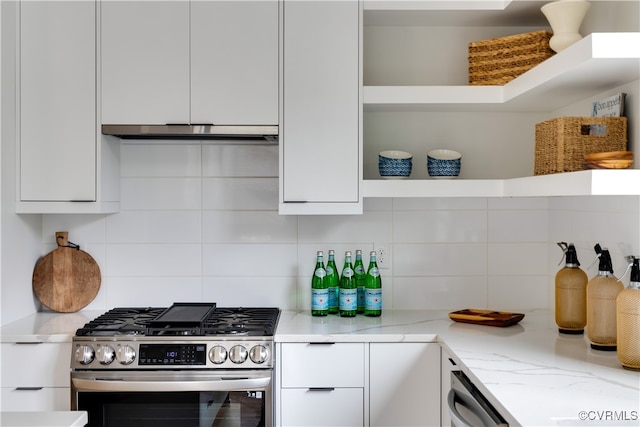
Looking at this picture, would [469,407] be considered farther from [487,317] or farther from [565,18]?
[565,18]

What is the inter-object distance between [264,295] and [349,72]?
1160 millimetres

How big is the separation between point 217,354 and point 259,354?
167mm

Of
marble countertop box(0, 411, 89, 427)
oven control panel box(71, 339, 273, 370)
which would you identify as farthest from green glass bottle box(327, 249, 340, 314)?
marble countertop box(0, 411, 89, 427)

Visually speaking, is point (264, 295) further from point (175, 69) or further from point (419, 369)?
point (175, 69)

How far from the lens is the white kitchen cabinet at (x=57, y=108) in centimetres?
277

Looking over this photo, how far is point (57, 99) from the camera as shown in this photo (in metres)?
2.78

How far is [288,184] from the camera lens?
276 cm

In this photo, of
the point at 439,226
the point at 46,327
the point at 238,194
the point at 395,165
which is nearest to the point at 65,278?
the point at 46,327

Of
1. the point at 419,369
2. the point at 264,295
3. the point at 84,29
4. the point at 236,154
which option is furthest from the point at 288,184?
the point at 84,29

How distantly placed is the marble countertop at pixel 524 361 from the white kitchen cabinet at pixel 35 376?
90 centimetres

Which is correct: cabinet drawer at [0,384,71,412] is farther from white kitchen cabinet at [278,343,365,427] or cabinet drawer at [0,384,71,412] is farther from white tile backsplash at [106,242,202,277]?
white kitchen cabinet at [278,343,365,427]

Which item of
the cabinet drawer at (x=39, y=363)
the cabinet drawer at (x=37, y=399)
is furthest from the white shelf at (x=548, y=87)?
the cabinet drawer at (x=37, y=399)

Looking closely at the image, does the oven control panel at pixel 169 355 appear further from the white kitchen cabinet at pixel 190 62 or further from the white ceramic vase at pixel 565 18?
the white ceramic vase at pixel 565 18

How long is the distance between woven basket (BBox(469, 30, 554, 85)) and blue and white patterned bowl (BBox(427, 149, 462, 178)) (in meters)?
0.35
